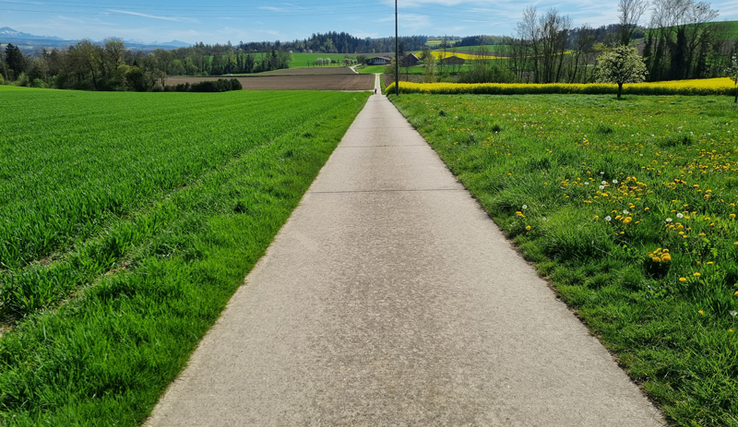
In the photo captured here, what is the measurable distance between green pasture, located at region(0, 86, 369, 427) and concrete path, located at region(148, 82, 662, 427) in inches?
11.0

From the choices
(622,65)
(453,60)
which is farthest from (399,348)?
(453,60)

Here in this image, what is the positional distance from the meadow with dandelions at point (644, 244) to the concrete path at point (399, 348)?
8.7 inches

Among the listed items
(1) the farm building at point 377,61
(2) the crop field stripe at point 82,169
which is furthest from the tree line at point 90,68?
(1) the farm building at point 377,61

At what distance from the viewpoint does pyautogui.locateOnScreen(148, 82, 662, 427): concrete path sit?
2.47m

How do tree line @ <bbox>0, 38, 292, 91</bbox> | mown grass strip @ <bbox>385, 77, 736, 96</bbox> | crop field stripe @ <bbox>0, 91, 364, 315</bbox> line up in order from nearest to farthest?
crop field stripe @ <bbox>0, 91, 364, 315</bbox> < mown grass strip @ <bbox>385, 77, 736, 96</bbox> < tree line @ <bbox>0, 38, 292, 91</bbox>

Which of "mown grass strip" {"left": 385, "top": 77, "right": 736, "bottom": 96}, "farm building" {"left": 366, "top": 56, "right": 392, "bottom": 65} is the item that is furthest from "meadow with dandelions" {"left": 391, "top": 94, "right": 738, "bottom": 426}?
"farm building" {"left": 366, "top": 56, "right": 392, "bottom": 65}

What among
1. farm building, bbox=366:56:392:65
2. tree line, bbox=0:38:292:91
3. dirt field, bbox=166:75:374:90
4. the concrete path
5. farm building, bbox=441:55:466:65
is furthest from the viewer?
farm building, bbox=366:56:392:65

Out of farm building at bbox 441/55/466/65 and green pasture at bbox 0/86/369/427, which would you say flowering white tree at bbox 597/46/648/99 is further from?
farm building at bbox 441/55/466/65

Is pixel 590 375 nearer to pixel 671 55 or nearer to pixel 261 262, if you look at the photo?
pixel 261 262

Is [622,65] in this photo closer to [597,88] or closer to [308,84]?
[597,88]

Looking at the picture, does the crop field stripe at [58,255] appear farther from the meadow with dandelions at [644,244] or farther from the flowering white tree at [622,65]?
the flowering white tree at [622,65]

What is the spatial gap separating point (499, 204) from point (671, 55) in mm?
79238

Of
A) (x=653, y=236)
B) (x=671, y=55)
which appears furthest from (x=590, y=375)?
(x=671, y=55)

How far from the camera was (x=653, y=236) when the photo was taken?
456cm
